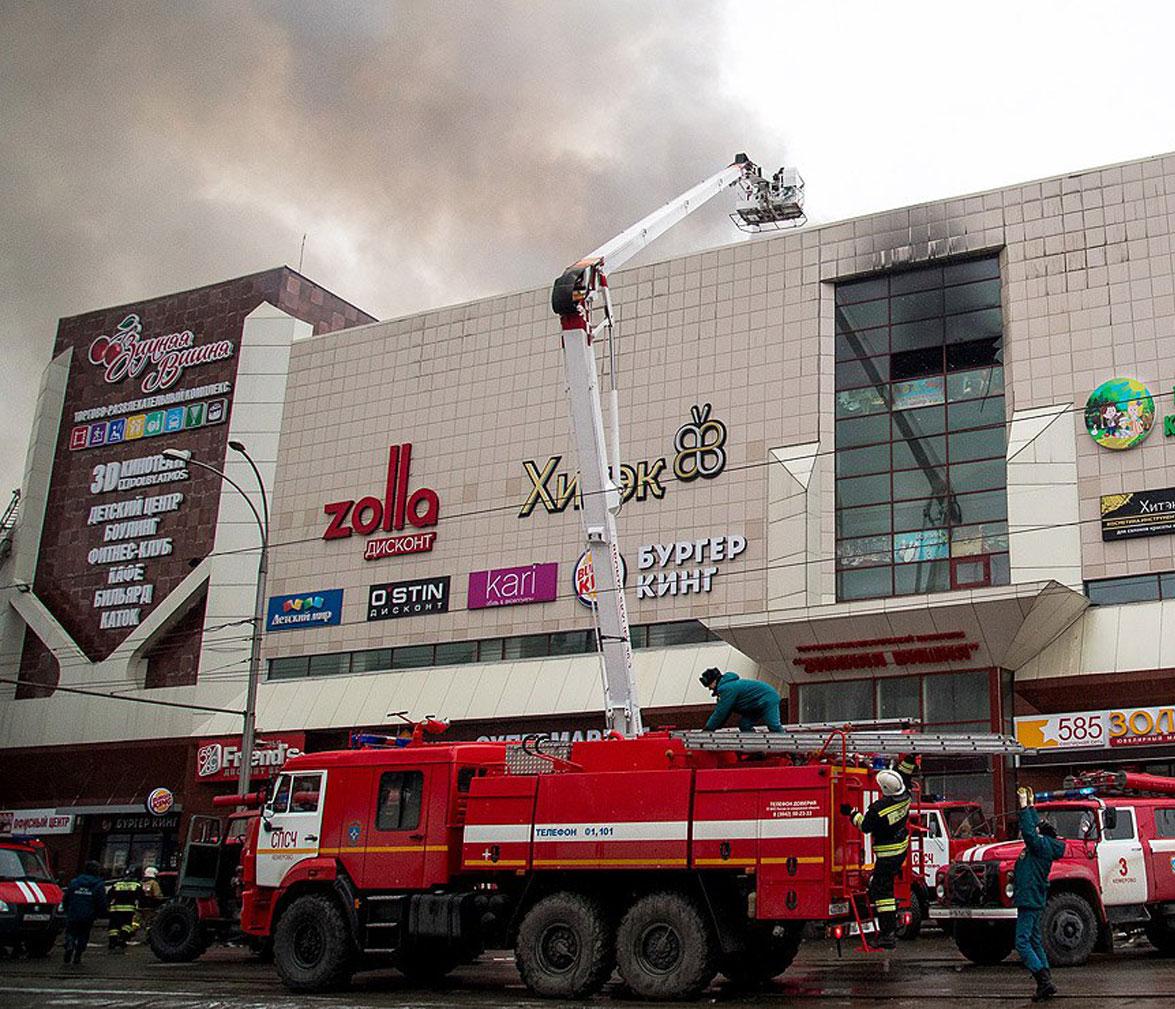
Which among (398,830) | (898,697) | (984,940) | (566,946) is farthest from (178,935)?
(898,697)

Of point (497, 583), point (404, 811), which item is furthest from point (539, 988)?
point (497, 583)

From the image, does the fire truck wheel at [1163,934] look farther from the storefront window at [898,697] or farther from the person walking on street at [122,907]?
the person walking on street at [122,907]

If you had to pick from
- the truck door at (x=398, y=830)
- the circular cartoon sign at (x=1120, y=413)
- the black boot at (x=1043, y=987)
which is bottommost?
the black boot at (x=1043, y=987)

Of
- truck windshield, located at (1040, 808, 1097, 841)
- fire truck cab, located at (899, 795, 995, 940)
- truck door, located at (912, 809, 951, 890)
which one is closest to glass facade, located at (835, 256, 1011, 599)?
fire truck cab, located at (899, 795, 995, 940)

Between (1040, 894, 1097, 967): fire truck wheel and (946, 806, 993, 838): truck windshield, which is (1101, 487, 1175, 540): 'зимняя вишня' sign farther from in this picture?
(1040, 894, 1097, 967): fire truck wheel

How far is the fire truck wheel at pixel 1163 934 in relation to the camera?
1858 cm

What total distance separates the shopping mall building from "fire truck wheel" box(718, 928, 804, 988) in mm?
15173

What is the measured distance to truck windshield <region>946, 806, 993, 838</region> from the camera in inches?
947

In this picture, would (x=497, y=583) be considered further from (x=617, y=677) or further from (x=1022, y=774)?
(x=617, y=677)

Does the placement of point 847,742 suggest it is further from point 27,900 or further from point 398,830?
point 27,900

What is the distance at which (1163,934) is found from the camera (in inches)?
744

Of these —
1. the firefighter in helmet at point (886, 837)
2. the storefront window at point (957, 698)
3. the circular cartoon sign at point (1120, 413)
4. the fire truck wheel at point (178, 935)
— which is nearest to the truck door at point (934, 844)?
the storefront window at point (957, 698)

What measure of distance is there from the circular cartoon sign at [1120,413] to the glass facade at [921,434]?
2327 millimetres

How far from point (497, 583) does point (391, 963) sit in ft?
73.2
